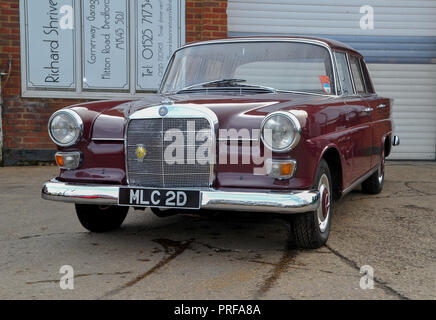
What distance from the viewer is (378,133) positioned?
5.05 meters

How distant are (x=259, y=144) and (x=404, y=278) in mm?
1097

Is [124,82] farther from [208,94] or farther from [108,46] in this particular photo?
[208,94]

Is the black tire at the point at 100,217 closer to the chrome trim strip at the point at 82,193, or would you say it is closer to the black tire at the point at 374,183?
the chrome trim strip at the point at 82,193

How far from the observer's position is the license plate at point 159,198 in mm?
3070

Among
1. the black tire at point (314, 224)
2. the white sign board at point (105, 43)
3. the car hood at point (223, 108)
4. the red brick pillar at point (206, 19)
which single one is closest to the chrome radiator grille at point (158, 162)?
the car hood at point (223, 108)

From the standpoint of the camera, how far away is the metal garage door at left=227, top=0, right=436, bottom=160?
8523 mm

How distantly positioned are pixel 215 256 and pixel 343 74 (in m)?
1.99

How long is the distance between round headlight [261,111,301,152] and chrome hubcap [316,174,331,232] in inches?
19.7

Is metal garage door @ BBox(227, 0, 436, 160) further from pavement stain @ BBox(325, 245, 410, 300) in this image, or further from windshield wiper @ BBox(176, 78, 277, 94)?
pavement stain @ BBox(325, 245, 410, 300)

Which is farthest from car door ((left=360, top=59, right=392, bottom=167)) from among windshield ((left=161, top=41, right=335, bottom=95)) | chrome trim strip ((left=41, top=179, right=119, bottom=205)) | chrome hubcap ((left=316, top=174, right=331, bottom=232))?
chrome trim strip ((left=41, top=179, right=119, bottom=205))

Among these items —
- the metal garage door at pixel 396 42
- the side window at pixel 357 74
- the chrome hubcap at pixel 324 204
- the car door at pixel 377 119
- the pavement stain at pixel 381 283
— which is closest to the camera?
the pavement stain at pixel 381 283

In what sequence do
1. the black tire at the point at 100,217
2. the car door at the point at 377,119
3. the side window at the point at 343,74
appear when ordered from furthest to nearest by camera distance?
1. the car door at the point at 377,119
2. the side window at the point at 343,74
3. the black tire at the point at 100,217
